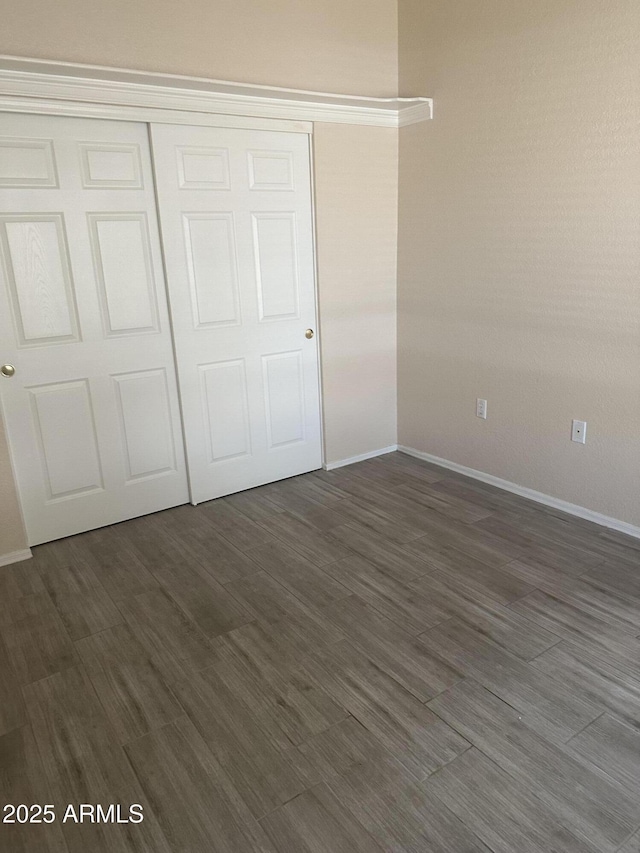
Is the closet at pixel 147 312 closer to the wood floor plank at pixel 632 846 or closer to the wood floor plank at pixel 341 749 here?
the wood floor plank at pixel 341 749

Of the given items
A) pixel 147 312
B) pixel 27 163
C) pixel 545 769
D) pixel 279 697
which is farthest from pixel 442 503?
pixel 27 163

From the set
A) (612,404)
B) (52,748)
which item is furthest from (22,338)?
(612,404)

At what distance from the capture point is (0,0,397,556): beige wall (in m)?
2.73

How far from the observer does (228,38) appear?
10.1ft

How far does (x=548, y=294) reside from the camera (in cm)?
313

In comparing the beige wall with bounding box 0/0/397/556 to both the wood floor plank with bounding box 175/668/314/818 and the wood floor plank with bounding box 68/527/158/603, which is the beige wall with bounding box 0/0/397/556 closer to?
the wood floor plank with bounding box 68/527/158/603

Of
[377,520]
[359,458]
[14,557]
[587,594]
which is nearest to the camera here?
[587,594]

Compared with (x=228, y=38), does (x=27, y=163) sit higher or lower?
lower

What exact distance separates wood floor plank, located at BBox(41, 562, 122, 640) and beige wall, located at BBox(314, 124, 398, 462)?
1.75 m

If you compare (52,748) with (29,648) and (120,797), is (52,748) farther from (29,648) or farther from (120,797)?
(29,648)

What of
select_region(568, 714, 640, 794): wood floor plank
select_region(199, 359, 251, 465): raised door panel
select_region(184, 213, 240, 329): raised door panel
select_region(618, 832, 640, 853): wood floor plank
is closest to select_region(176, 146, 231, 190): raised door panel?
select_region(184, 213, 240, 329): raised door panel

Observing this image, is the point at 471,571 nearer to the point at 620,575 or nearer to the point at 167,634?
the point at 620,575

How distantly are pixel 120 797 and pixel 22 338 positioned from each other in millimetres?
2059

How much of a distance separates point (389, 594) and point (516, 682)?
26.3 inches
